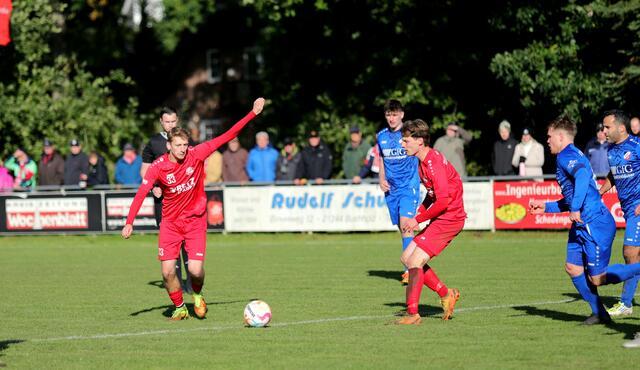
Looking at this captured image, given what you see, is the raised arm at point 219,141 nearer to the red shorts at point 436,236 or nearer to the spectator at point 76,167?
the red shorts at point 436,236

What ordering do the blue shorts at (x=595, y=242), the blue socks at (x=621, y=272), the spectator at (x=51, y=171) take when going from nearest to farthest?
the blue socks at (x=621, y=272) → the blue shorts at (x=595, y=242) → the spectator at (x=51, y=171)

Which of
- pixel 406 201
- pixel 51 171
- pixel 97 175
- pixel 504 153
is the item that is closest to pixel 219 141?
pixel 406 201

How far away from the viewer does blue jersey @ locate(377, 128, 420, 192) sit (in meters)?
14.1

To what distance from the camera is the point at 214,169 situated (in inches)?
945

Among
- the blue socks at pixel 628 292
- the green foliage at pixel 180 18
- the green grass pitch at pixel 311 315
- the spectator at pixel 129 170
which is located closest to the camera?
the green grass pitch at pixel 311 315

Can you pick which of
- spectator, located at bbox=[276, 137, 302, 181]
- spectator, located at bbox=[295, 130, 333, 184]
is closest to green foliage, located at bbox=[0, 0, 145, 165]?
spectator, located at bbox=[276, 137, 302, 181]

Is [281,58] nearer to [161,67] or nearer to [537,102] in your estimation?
[537,102]

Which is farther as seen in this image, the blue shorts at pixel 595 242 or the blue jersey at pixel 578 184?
the blue shorts at pixel 595 242

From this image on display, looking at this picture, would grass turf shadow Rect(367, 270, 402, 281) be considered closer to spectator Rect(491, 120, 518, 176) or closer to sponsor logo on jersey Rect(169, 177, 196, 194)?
sponsor logo on jersey Rect(169, 177, 196, 194)

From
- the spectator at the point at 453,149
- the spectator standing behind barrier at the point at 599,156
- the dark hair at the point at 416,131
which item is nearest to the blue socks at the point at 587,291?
the dark hair at the point at 416,131

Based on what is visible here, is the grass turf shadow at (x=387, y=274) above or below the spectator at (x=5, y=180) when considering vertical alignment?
below

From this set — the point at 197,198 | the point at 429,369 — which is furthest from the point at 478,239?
the point at 429,369

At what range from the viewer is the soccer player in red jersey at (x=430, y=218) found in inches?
412

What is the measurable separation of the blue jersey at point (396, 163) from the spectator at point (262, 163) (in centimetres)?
943
